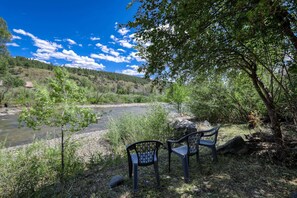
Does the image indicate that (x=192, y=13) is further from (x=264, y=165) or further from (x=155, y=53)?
(x=264, y=165)

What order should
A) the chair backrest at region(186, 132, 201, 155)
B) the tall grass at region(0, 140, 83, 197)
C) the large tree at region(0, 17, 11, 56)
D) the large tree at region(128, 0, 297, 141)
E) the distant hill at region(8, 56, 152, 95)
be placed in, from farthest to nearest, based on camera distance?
the distant hill at region(8, 56, 152, 95)
the large tree at region(0, 17, 11, 56)
the chair backrest at region(186, 132, 201, 155)
the tall grass at region(0, 140, 83, 197)
the large tree at region(128, 0, 297, 141)

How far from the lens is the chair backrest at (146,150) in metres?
2.52

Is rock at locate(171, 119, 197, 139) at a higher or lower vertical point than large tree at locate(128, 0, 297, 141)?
lower

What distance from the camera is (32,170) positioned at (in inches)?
108

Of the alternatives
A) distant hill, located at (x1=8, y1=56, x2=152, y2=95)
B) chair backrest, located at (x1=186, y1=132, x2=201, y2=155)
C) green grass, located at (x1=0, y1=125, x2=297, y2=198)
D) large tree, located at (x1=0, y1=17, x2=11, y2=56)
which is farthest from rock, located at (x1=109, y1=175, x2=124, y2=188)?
distant hill, located at (x1=8, y1=56, x2=152, y2=95)

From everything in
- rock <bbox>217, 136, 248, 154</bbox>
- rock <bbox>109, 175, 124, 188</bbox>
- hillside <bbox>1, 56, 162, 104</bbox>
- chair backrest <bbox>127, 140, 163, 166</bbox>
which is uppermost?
hillside <bbox>1, 56, 162, 104</bbox>

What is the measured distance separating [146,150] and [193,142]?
0.92 meters

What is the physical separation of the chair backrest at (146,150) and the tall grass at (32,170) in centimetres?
150

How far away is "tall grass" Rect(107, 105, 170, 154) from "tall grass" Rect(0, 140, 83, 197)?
188cm

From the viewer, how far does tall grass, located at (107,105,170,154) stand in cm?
531

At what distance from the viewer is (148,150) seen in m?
2.56

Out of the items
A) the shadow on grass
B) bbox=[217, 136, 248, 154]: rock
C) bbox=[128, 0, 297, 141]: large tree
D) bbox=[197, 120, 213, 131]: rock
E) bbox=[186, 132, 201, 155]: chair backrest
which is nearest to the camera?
bbox=[128, 0, 297, 141]: large tree

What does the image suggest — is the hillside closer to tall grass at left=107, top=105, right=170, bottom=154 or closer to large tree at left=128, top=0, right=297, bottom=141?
tall grass at left=107, top=105, right=170, bottom=154

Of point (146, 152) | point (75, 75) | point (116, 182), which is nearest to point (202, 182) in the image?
point (146, 152)
